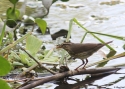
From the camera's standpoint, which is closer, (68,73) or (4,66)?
(4,66)

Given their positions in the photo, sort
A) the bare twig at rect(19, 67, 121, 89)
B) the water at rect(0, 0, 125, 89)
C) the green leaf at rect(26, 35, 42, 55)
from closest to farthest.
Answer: the bare twig at rect(19, 67, 121, 89) → the green leaf at rect(26, 35, 42, 55) → the water at rect(0, 0, 125, 89)

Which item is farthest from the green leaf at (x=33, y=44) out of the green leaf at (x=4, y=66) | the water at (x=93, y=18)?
the green leaf at (x=4, y=66)

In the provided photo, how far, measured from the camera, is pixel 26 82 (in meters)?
1.18

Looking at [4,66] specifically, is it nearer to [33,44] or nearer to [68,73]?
[68,73]

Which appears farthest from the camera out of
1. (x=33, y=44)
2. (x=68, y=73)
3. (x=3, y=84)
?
(x=33, y=44)

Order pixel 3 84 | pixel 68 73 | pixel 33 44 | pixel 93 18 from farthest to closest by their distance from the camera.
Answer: pixel 93 18 → pixel 33 44 → pixel 68 73 → pixel 3 84

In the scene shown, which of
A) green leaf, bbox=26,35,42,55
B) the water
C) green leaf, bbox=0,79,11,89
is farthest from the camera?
the water

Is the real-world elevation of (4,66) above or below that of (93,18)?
above

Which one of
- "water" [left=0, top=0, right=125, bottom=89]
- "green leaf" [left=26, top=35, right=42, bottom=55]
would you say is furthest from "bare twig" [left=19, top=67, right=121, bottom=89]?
"green leaf" [left=26, top=35, right=42, bottom=55]

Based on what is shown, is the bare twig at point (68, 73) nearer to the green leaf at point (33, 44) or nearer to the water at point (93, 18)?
the water at point (93, 18)

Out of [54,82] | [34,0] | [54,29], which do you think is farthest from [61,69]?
[34,0]

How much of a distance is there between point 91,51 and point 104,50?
1.17 ft

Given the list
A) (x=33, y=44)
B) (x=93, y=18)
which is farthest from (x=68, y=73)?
(x=93, y=18)

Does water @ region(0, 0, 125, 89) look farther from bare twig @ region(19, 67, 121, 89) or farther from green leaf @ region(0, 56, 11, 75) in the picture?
green leaf @ region(0, 56, 11, 75)
